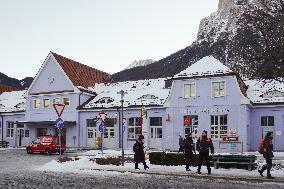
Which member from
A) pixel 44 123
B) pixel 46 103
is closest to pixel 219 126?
pixel 44 123

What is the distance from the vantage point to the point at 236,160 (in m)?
18.4

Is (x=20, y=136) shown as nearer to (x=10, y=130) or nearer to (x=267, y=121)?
(x=10, y=130)

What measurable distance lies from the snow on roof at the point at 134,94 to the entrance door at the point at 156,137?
8.31ft

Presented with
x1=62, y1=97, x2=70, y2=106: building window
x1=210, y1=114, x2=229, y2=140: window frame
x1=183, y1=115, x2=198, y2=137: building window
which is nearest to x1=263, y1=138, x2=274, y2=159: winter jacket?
x1=210, y1=114, x2=229, y2=140: window frame

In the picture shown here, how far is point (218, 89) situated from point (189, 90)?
2666 mm

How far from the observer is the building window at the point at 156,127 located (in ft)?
132

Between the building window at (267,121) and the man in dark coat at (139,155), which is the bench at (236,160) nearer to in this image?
the man in dark coat at (139,155)

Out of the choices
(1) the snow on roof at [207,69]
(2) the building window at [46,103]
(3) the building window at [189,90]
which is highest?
(1) the snow on roof at [207,69]

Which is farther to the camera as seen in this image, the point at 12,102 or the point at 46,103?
the point at 12,102

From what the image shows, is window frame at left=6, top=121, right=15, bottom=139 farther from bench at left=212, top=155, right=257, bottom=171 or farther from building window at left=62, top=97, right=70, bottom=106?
bench at left=212, top=155, right=257, bottom=171

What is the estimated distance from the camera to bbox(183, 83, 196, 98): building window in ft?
123

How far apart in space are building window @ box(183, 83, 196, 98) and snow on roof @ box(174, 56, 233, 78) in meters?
0.95

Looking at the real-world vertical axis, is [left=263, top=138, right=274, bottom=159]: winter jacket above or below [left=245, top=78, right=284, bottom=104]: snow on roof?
below

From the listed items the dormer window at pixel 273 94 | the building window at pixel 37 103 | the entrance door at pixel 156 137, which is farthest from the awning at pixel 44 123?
the dormer window at pixel 273 94
